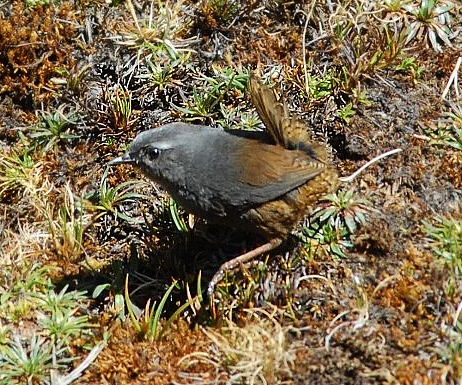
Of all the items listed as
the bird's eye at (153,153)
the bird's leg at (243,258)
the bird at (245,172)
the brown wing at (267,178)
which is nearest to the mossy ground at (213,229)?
the bird's leg at (243,258)

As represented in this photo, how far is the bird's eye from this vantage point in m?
6.04

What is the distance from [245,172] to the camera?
5898 mm

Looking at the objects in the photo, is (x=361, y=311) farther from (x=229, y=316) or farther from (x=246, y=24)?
(x=246, y=24)

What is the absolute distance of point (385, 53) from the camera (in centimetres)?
700

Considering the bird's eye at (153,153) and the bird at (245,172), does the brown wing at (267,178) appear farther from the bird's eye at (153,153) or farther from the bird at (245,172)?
the bird's eye at (153,153)

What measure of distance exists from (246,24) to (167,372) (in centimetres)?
356

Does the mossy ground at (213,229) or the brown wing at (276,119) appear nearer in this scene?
the mossy ground at (213,229)

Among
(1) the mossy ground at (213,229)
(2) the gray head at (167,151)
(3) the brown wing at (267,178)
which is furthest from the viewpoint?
(2) the gray head at (167,151)

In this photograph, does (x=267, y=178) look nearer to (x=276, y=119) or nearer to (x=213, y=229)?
(x=276, y=119)

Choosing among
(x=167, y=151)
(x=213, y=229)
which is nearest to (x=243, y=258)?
(x=213, y=229)

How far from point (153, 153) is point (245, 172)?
28.2 inches

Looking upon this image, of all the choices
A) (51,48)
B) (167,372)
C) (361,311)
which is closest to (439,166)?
(361,311)

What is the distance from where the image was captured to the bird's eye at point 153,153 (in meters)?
6.04

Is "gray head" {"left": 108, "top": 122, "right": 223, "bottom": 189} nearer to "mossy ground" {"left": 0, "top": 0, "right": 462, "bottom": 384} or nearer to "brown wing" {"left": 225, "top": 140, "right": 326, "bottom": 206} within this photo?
"brown wing" {"left": 225, "top": 140, "right": 326, "bottom": 206}
